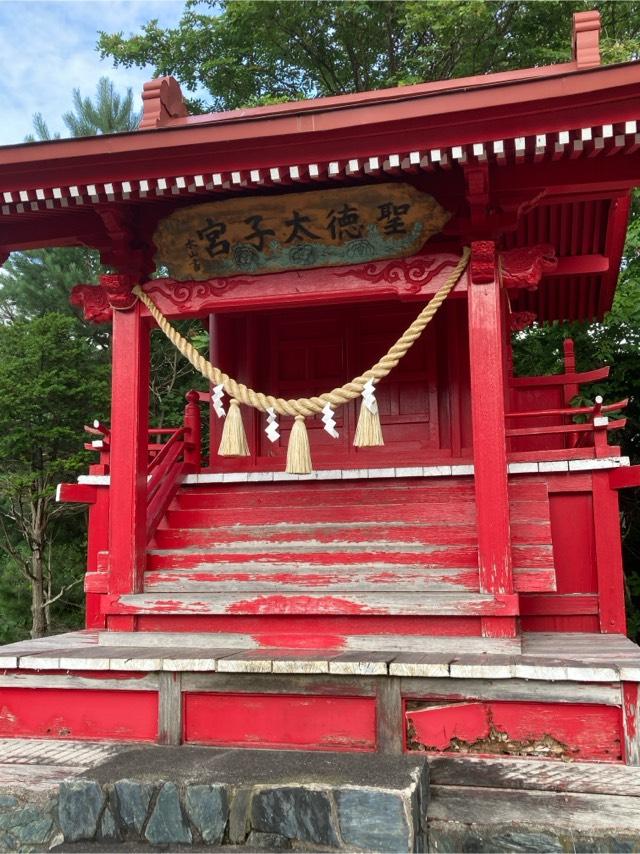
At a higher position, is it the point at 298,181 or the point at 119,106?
the point at 119,106

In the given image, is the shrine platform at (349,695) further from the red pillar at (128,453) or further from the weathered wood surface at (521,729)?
the red pillar at (128,453)

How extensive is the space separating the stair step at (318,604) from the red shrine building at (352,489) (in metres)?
0.02

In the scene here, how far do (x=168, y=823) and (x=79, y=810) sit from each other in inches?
16.2

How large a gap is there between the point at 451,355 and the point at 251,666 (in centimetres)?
431

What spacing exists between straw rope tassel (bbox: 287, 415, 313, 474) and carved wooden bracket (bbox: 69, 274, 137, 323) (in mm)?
1802

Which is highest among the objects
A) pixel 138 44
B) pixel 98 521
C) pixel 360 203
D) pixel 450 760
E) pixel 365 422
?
pixel 138 44

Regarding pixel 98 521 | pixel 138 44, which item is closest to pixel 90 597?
pixel 98 521

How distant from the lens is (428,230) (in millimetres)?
5340

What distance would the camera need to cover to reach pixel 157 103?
6.74 m

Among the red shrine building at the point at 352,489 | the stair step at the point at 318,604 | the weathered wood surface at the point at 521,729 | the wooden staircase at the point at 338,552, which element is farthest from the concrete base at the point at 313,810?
the wooden staircase at the point at 338,552

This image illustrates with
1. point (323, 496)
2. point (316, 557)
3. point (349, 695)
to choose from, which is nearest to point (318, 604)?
point (316, 557)

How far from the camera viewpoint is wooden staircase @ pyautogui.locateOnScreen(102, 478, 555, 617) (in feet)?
16.1

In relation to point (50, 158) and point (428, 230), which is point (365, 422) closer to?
point (428, 230)

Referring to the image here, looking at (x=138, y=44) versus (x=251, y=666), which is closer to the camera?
(x=251, y=666)
